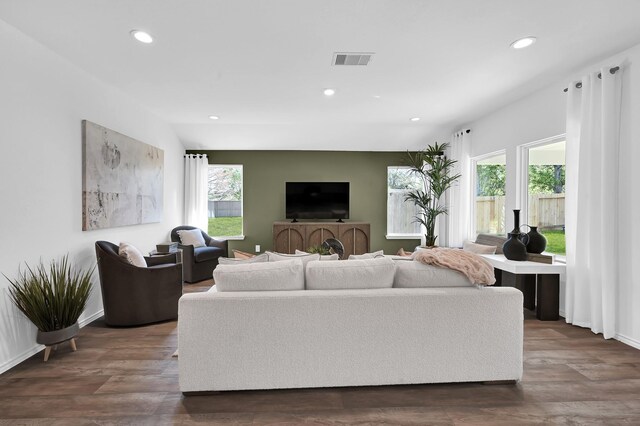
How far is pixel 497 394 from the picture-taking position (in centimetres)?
222

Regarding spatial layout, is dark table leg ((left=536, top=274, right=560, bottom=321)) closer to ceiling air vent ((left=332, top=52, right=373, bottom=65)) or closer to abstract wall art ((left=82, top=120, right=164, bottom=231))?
ceiling air vent ((left=332, top=52, right=373, bottom=65))

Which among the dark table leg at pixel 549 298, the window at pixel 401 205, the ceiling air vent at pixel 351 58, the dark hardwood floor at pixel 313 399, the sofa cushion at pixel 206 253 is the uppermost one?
the ceiling air vent at pixel 351 58

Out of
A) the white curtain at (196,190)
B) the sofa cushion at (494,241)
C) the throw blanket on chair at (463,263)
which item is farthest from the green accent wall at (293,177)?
the throw blanket on chair at (463,263)

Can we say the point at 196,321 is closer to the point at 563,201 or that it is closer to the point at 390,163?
Result: the point at 563,201

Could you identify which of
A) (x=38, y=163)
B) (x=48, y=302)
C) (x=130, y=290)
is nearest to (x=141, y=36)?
(x=38, y=163)

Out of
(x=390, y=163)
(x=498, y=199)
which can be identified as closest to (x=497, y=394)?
(x=498, y=199)

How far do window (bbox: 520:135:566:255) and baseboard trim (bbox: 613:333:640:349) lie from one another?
3.72 feet

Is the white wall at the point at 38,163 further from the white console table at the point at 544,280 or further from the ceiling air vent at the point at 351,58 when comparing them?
the white console table at the point at 544,280

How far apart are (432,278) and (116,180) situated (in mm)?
3687

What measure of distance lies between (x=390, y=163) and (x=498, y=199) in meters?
2.47

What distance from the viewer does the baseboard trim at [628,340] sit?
2955 millimetres

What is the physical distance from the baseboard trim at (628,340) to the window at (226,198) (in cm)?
596

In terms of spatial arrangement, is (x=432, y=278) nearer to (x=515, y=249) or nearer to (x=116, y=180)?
(x=515, y=249)

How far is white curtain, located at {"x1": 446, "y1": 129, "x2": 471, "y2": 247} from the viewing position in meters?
5.79
